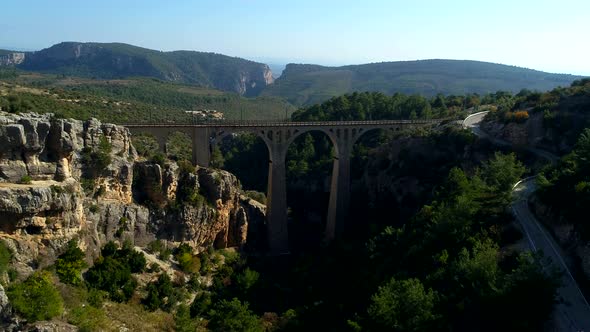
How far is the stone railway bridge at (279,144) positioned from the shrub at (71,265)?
13059mm

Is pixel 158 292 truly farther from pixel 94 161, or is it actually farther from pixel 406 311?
pixel 406 311

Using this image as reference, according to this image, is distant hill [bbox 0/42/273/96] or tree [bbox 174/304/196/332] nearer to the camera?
tree [bbox 174/304/196/332]

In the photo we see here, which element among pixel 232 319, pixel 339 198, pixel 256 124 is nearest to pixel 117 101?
pixel 256 124

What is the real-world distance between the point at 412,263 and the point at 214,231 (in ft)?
55.7

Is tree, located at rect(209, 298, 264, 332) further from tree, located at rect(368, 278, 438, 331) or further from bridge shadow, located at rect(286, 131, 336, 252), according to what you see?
bridge shadow, located at rect(286, 131, 336, 252)

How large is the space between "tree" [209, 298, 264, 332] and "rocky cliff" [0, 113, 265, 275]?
8384 millimetres

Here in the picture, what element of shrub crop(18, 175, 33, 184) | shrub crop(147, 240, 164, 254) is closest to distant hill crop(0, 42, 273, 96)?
shrub crop(147, 240, 164, 254)

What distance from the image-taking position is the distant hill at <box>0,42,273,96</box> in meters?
153

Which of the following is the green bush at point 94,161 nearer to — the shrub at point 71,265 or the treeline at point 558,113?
the shrub at point 71,265

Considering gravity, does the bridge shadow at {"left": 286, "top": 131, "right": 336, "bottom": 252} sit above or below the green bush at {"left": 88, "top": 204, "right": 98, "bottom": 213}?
below

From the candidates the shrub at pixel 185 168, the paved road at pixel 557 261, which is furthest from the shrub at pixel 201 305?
the paved road at pixel 557 261

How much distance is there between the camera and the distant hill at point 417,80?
146500mm

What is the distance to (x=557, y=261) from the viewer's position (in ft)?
70.6

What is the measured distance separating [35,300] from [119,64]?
14867cm
